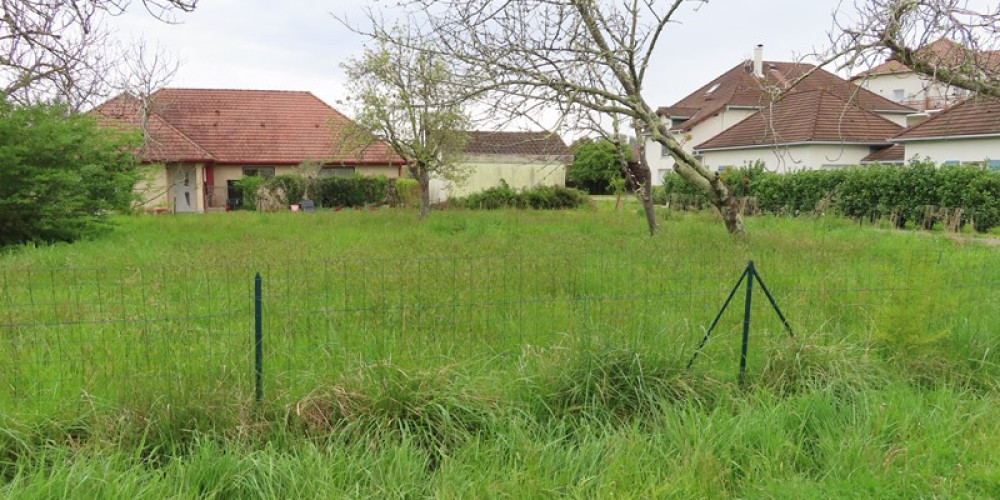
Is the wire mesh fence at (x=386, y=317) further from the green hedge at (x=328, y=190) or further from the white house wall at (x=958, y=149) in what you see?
the green hedge at (x=328, y=190)

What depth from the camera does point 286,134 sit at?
98.3 ft

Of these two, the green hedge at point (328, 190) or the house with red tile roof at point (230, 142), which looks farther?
the house with red tile roof at point (230, 142)

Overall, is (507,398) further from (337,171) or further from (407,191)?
(337,171)

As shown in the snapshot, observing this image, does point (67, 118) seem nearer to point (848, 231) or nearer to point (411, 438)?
point (411, 438)

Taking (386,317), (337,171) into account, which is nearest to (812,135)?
(337,171)

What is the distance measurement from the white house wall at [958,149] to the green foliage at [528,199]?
12.0m

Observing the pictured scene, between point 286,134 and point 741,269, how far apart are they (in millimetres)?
26170

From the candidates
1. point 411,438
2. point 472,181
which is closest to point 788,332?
point 411,438

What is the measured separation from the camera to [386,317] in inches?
217

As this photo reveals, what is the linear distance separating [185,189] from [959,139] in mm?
28963

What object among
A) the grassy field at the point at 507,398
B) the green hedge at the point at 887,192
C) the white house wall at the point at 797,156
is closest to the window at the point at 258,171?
the green hedge at the point at 887,192

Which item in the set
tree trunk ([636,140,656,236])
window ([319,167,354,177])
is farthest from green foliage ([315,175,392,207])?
tree trunk ([636,140,656,236])

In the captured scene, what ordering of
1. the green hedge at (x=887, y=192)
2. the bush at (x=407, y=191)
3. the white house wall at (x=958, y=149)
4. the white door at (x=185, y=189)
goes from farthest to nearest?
the white door at (x=185, y=189) < the bush at (x=407, y=191) < the white house wall at (x=958, y=149) < the green hedge at (x=887, y=192)

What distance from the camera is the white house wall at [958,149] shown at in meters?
19.7
